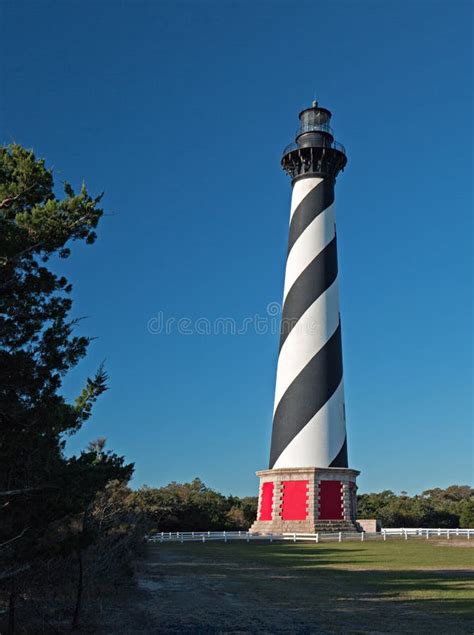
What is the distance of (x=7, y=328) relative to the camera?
8867 mm

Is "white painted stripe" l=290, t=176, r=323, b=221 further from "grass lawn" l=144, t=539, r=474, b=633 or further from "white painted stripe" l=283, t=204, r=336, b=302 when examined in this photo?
"grass lawn" l=144, t=539, r=474, b=633

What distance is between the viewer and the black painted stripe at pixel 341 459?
3238 cm

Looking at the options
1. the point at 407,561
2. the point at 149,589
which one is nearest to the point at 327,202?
the point at 407,561

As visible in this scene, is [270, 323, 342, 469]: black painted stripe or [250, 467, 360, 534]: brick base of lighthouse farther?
[270, 323, 342, 469]: black painted stripe

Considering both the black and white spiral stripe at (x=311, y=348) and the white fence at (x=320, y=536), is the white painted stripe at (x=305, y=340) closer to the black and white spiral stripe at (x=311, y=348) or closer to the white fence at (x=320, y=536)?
the black and white spiral stripe at (x=311, y=348)

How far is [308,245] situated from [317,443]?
10.8 m

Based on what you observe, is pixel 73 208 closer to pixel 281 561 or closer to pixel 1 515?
pixel 1 515

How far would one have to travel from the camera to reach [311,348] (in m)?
33.2

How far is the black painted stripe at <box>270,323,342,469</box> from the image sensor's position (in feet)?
106

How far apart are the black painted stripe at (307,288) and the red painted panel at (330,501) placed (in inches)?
311

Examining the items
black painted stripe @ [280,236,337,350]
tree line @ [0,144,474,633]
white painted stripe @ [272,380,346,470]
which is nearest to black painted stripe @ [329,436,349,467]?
white painted stripe @ [272,380,346,470]

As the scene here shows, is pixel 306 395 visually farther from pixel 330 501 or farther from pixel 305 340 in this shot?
pixel 330 501

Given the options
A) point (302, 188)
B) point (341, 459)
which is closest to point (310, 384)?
point (341, 459)

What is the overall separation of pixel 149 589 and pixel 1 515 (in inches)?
262
